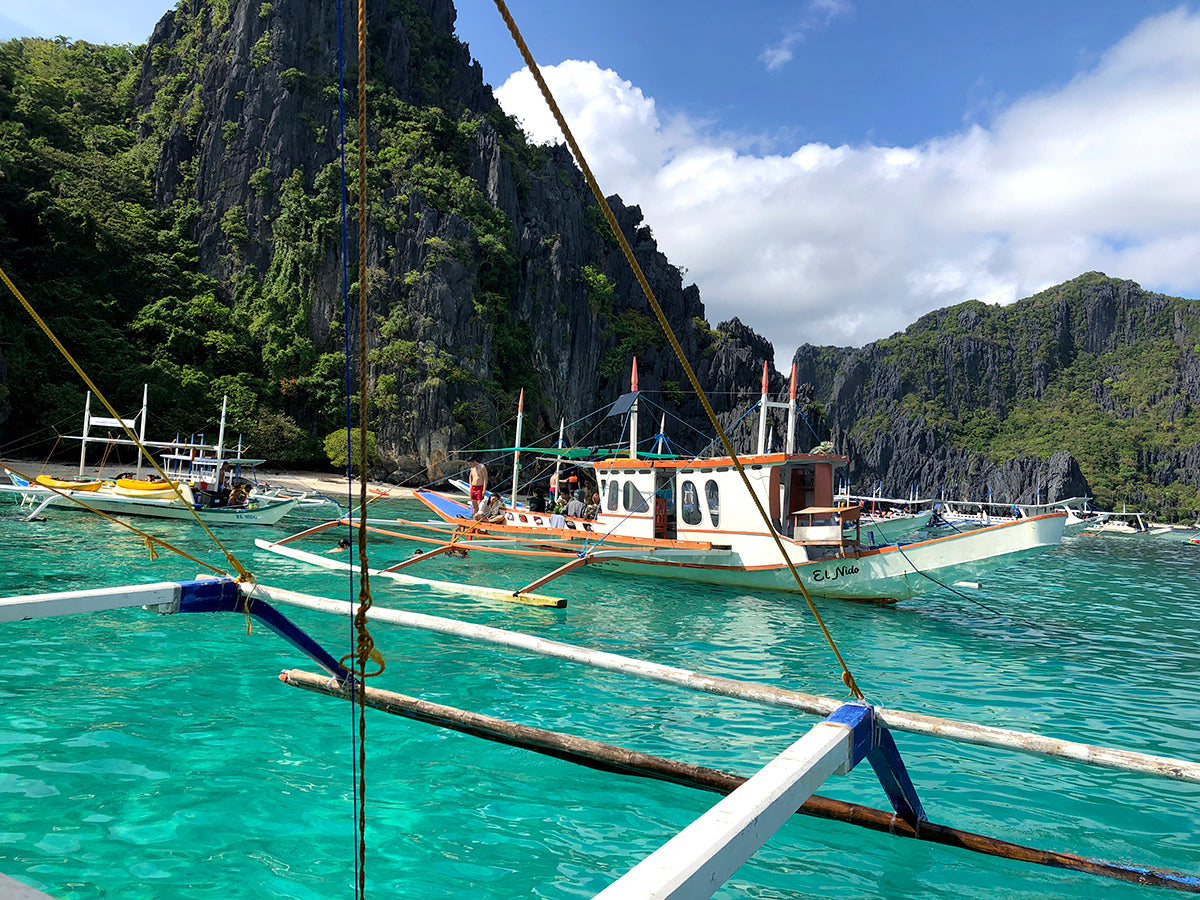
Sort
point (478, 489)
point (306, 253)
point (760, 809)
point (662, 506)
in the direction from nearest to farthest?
point (760, 809), point (662, 506), point (478, 489), point (306, 253)

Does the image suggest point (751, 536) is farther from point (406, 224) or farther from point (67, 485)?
point (406, 224)

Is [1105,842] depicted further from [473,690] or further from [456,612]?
[456,612]

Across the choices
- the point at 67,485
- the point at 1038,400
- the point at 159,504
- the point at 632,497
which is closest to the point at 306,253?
the point at 159,504

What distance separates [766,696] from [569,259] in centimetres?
5977

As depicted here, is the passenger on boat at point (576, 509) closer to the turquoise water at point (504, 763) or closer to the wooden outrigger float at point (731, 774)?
the turquoise water at point (504, 763)

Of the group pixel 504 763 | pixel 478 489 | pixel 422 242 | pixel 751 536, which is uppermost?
pixel 422 242

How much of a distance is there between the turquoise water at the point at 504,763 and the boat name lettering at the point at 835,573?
2356mm

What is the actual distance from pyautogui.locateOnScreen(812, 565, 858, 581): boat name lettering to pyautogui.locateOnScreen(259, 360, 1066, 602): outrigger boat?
2cm

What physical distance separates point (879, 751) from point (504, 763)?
2.88 meters

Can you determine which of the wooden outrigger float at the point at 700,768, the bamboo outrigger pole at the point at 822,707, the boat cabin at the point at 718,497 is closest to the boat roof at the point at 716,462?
the boat cabin at the point at 718,497

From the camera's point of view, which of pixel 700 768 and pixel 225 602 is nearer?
pixel 700 768

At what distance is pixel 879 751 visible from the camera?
4.05 meters

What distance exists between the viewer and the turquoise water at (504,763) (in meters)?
3.92

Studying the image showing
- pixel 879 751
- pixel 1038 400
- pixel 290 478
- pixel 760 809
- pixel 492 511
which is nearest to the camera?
pixel 760 809
